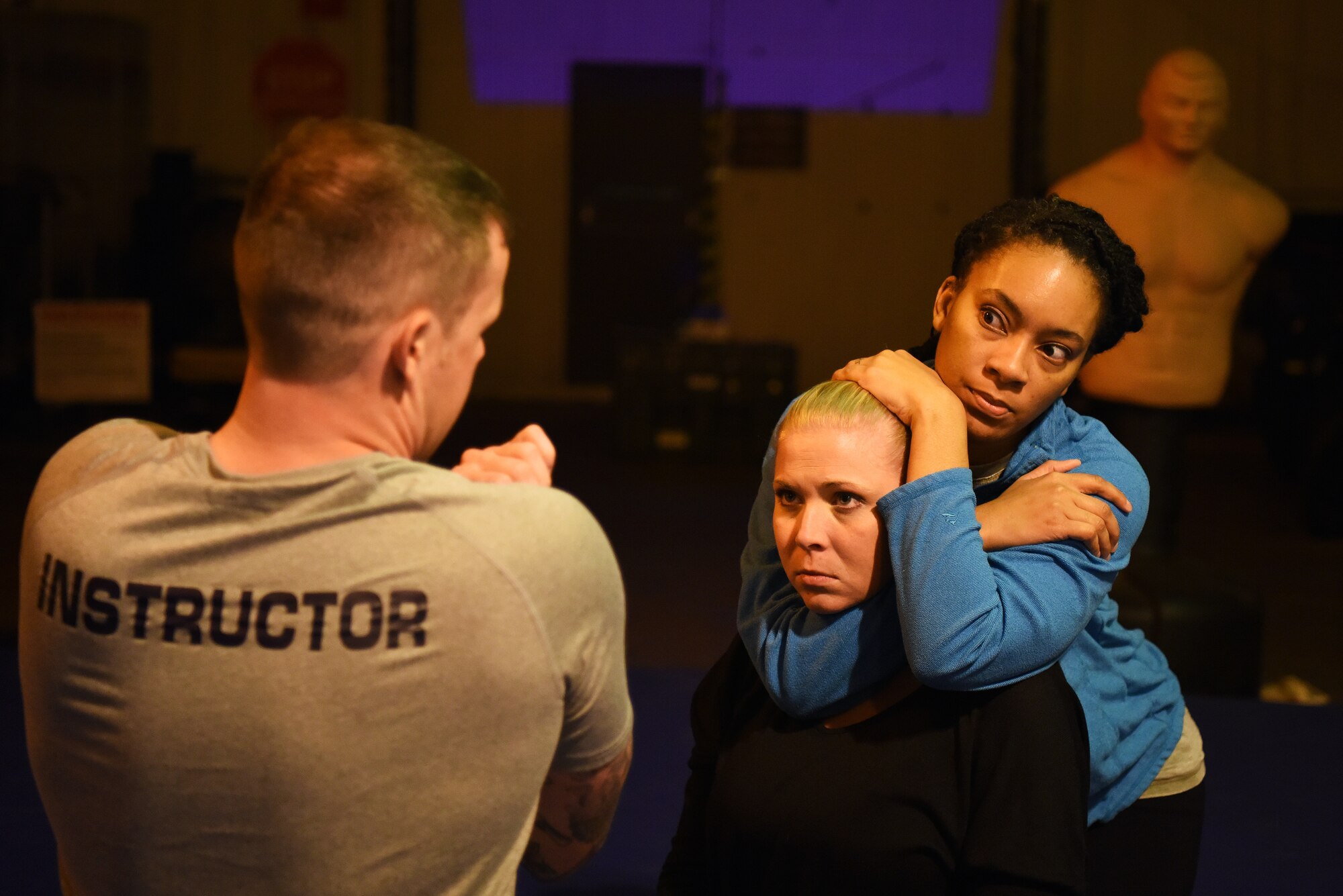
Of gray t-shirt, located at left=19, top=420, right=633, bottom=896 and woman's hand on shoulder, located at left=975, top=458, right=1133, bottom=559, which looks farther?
woman's hand on shoulder, located at left=975, top=458, right=1133, bottom=559

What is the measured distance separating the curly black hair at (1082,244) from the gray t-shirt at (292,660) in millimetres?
649

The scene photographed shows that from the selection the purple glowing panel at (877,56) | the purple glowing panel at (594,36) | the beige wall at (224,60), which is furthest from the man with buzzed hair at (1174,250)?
the beige wall at (224,60)

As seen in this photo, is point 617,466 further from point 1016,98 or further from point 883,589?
point 883,589

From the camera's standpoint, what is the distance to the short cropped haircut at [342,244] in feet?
2.79

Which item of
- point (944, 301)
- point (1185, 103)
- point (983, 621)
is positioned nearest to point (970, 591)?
point (983, 621)

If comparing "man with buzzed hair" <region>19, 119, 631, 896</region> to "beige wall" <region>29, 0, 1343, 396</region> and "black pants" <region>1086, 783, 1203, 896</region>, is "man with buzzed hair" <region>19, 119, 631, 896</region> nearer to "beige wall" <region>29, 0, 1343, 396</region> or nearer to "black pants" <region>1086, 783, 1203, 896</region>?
"black pants" <region>1086, 783, 1203, 896</region>

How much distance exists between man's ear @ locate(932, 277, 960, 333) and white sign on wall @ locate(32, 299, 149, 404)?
→ 3.48 meters

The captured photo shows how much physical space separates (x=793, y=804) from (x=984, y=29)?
8.51 metres

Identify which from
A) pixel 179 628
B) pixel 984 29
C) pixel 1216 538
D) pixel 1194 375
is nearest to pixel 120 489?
pixel 179 628

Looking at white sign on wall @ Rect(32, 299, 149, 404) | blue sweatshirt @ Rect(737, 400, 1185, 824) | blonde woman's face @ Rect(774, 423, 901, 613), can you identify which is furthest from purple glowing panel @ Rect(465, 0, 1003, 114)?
blonde woman's face @ Rect(774, 423, 901, 613)

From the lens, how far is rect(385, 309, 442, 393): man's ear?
0.88 metres

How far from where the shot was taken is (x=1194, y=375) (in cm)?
359

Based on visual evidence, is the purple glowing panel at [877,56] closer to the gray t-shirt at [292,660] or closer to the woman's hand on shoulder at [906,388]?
the woman's hand on shoulder at [906,388]

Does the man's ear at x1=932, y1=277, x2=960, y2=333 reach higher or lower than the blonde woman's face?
higher
